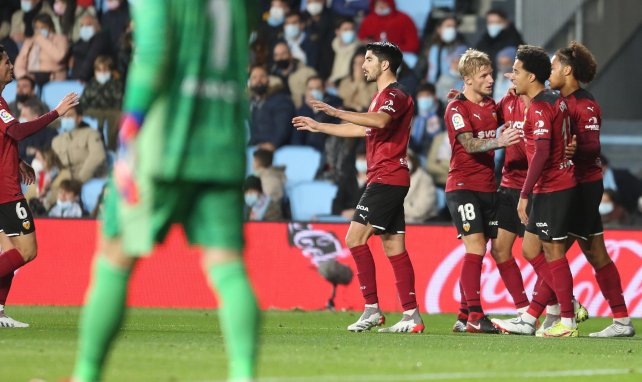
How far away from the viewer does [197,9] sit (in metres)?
5.81

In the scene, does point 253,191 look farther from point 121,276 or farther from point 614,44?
point 121,276

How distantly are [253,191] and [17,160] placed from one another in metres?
6.03

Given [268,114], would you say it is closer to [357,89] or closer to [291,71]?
[291,71]

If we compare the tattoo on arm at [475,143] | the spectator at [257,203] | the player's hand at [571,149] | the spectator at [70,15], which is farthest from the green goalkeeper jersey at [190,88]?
the spectator at [70,15]

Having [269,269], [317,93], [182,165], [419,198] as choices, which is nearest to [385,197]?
[269,269]

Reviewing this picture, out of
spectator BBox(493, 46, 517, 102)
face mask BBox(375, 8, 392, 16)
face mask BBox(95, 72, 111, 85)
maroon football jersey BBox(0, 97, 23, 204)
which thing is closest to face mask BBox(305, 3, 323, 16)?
face mask BBox(375, 8, 392, 16)

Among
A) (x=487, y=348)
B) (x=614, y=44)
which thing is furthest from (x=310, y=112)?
(x=487, y=348)

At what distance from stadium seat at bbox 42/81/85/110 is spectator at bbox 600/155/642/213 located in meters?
8.20

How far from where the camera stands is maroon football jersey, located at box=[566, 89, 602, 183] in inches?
464

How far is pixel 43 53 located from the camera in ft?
68.0

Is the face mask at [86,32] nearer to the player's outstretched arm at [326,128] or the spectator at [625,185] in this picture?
the spectator at [625,185]

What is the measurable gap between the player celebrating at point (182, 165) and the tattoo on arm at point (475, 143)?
570 centimetres

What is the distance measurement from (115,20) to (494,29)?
6196 millimetres

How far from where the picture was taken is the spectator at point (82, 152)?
18.4 meters
